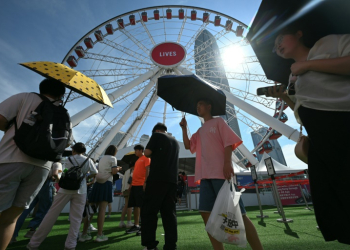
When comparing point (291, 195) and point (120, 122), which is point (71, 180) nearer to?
point (120, 122)

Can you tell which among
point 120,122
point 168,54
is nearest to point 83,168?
point 120,122

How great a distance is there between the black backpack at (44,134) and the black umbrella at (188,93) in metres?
1.38

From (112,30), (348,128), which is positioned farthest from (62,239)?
(112,30)

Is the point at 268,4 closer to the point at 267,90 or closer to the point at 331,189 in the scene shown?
the point at 267,90

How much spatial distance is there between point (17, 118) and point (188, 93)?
1809 mm

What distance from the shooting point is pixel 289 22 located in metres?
1.12

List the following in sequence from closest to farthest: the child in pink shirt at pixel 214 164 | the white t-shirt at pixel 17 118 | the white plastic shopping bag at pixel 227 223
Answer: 1. the white plastic shopping bag at pixel 227 223
2. the white t-shirt at pixel 17 118
3. the child in pink shirt at pixel 214 164

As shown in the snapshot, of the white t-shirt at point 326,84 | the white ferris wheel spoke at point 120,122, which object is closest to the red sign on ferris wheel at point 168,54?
the white ferris wheel spoke at point 120,122

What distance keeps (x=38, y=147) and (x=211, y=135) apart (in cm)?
144

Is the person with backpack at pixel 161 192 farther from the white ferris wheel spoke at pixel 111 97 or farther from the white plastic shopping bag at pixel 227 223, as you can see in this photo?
the white ferris wheel spoke at pixel 111 97

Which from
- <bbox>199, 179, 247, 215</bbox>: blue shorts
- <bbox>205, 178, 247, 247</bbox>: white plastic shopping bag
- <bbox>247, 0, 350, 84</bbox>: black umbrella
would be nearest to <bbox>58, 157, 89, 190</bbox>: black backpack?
<bbox>199, 179, 247, 215</bbox>: blue shorts

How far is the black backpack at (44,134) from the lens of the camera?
142 cm

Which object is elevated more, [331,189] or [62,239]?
[331,189]

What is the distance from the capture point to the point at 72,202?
2654mm
